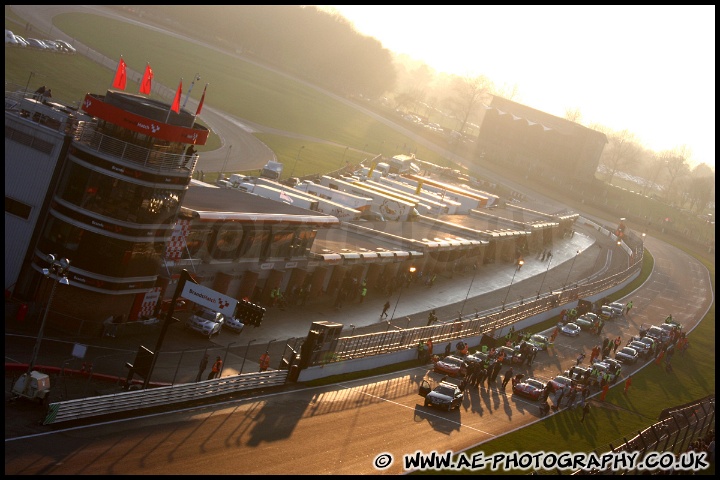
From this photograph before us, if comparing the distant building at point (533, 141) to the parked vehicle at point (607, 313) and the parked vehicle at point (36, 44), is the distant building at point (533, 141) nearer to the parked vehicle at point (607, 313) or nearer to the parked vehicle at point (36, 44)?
the parked vehicle at point (36, 44)

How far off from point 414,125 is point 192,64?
46158mm

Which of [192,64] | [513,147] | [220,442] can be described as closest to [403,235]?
[220,442]

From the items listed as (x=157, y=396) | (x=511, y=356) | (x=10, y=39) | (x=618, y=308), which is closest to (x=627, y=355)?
(x=511, y=356)

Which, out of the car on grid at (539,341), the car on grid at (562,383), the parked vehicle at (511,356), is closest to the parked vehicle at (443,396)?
the car on grid at (562,383)

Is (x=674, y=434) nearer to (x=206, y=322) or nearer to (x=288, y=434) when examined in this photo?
(x=288, y=434)

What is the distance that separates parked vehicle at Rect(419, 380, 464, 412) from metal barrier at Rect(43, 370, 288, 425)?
6725 millimetres

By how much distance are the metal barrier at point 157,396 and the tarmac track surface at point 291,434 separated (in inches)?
22.6

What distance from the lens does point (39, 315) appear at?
1505 inches

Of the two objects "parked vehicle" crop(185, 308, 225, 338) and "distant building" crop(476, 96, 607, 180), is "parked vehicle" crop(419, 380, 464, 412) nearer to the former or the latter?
"parked vehicle" crop(185, 308, 225, 338)

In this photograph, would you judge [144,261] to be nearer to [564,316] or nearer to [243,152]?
[564,316]

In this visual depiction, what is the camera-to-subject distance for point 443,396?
42.0 meters

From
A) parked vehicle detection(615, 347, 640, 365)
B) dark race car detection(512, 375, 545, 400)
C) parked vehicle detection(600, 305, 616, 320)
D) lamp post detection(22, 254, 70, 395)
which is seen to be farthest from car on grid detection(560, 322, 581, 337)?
lamp post detection(22, 254, 70, 395)

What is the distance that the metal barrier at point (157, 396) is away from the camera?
2950 cm

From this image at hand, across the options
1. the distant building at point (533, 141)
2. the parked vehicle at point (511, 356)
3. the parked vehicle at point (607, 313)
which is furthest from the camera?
the distant building at point (533, 141)
